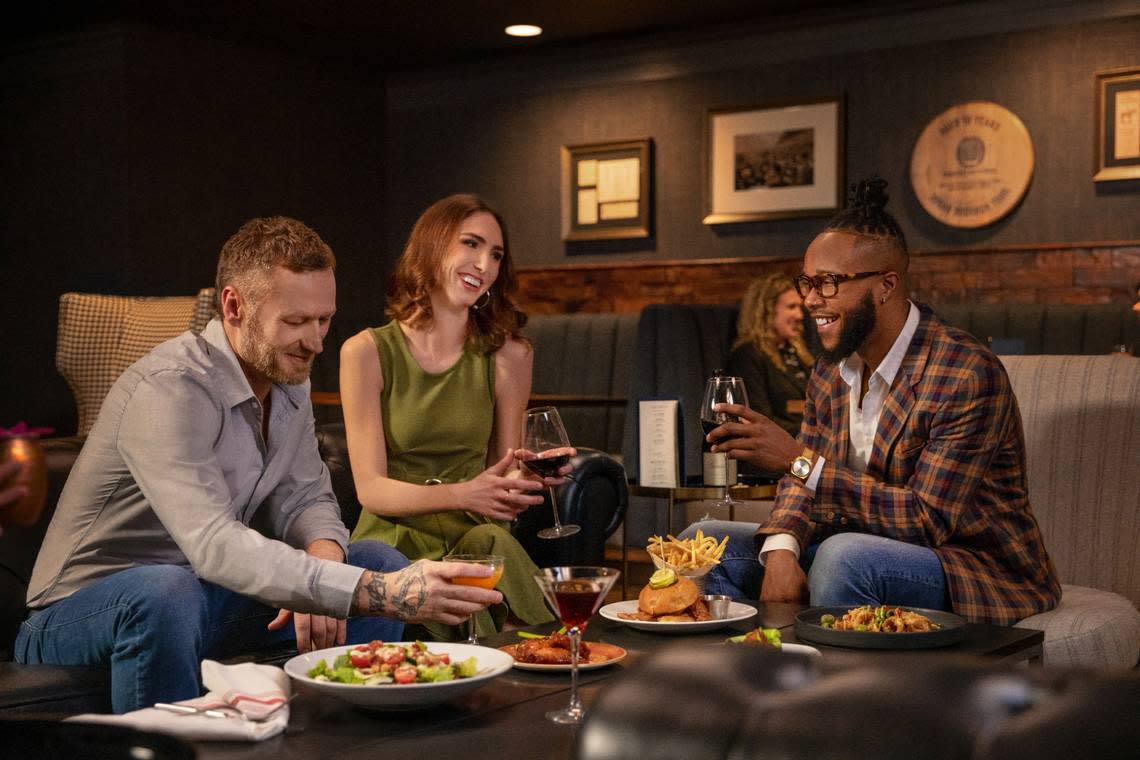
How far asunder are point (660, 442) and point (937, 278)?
3632 mm

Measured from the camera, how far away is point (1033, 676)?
2.08 ft

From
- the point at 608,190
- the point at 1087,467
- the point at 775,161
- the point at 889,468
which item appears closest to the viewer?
the point at 889,468

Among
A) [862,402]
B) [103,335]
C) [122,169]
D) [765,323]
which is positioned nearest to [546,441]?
[862,402]

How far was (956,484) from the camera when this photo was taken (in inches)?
96.3

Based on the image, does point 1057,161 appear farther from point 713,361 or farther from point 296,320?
point 296,320

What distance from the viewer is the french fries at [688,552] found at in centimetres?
216

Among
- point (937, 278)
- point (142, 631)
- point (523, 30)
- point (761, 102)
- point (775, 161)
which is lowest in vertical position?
point (142, 631)

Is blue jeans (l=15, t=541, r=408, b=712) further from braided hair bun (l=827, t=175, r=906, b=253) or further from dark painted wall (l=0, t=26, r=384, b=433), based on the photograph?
dark painted wall (l=0, t=26, r=384, b=433)

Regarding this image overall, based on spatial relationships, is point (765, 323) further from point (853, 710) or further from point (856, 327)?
point (853, 710)

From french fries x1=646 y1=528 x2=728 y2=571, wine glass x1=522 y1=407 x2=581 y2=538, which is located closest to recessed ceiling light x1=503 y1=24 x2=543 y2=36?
wine glass x1=522 y1=407 x2=581 y2=538

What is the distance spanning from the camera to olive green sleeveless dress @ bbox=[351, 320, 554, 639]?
9.47 feet

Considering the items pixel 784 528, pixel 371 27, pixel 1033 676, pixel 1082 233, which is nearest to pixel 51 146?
pixel 371 27

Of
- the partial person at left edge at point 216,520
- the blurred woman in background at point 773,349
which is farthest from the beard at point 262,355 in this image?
the blurred woman in background at point 773,349

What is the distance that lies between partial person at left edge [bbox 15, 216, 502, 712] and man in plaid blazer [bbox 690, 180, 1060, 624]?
81 cm
